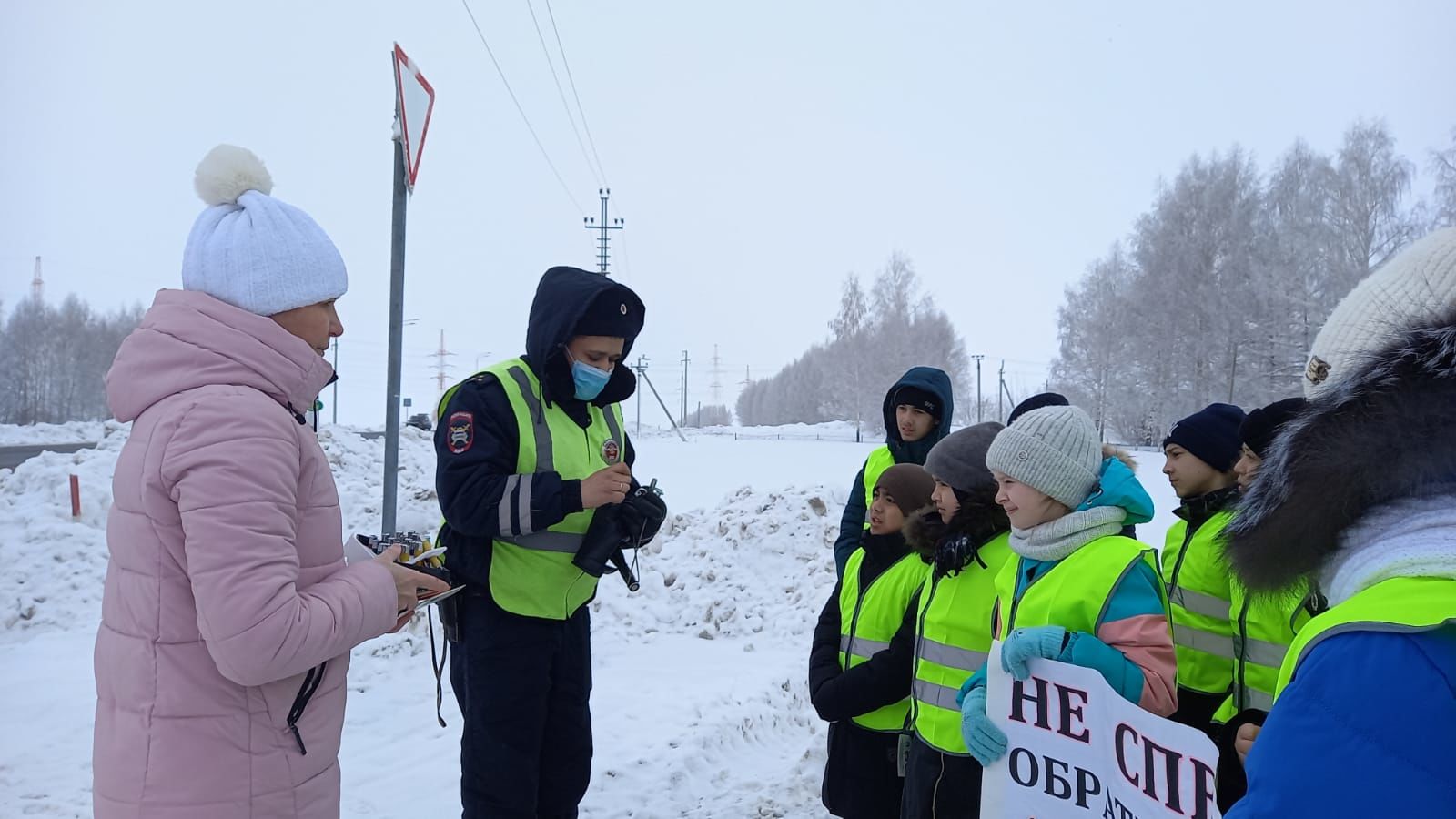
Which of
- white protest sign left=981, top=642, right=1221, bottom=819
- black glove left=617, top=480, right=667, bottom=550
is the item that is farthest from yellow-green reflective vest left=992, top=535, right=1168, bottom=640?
black glove left=617, top=480, right=667, bottom=550

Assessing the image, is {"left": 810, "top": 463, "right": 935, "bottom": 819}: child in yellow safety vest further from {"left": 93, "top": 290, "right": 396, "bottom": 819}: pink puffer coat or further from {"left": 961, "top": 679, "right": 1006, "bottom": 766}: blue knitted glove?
{"left": 93, "top": 290, "right": 396, "bottom": 819}: pink puffer coat

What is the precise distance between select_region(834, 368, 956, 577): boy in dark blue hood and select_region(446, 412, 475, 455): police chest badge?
2.10m

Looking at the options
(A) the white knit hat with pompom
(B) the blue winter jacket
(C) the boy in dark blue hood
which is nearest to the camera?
(B) the blue winter jacket

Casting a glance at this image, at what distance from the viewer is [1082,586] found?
224 centimetres

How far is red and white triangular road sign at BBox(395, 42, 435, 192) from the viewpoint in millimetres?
4551

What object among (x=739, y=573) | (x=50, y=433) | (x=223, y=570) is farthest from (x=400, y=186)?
(x=50, y=433)

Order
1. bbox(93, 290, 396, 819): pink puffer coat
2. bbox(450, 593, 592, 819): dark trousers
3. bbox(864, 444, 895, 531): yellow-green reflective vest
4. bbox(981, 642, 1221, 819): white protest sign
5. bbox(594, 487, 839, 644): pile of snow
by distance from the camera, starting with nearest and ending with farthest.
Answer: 1. bbox(93, 290, 396, 819): pink puffer coat
2. bbox(981, 642, 1221, 819): white protest sign
3. bbox(450, 593, 592, 819): dark trousers
4. bbox(864, 444, 895, 531): yellow-green reflective vest
5. bbox(594, 487, 839, 644): pile of snow

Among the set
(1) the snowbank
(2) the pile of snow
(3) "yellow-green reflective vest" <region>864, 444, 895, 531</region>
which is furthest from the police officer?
(1) the snowbank

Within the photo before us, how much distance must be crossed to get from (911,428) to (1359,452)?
3334 mm

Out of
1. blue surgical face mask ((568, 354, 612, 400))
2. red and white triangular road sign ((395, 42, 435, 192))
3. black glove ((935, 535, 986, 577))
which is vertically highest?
red and white triangular road sign ((395, 42, 435, 192))

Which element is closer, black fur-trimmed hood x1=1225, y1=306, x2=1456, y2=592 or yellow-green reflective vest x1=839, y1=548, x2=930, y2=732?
black fur-trimmed hood x1=1225, y1=306, x2=1456, y2=592

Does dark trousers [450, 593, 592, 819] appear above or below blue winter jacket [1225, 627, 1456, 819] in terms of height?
below

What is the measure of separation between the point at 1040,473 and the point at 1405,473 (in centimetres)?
157

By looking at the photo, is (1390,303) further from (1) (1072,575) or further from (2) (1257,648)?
(2) (1257,648)
